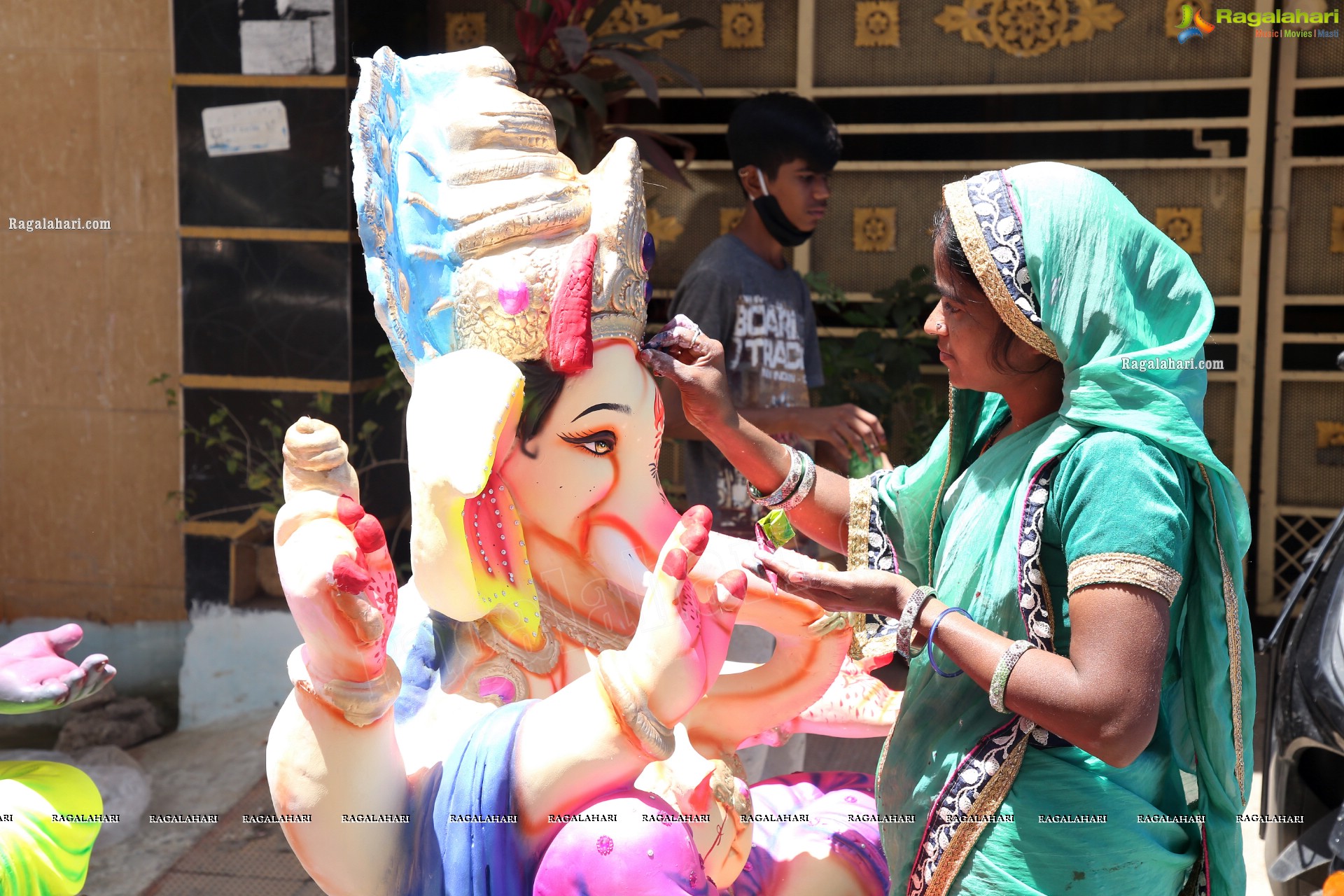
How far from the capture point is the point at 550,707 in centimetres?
162

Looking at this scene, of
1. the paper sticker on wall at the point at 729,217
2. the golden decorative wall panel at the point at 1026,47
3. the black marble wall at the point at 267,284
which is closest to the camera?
the black marble wall at the point at 267,284

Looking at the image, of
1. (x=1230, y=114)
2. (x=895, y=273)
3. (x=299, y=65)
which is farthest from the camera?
(x=895, y=273)

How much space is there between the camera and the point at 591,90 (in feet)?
12.6

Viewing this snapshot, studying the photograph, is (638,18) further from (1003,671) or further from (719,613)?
(1003,671)

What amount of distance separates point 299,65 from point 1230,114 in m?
3.36

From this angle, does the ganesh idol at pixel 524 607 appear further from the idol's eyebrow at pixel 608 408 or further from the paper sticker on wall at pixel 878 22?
the paper sticker on wall at pixel 878 22

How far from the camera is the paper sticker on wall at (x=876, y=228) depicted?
4.77 meters

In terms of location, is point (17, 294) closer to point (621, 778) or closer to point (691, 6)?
point (691, 6)

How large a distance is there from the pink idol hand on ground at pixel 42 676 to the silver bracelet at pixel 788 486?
0.99 meters

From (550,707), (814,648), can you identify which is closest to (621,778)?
(550,707)

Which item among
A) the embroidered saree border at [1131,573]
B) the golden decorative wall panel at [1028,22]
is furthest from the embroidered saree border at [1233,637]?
the golden decorative wall panel at [1028,22]

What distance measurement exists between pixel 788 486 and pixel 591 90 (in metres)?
2.30

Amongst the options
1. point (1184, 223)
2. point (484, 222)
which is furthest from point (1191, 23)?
point (484, 222)

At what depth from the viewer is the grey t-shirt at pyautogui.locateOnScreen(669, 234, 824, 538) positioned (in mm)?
3096
